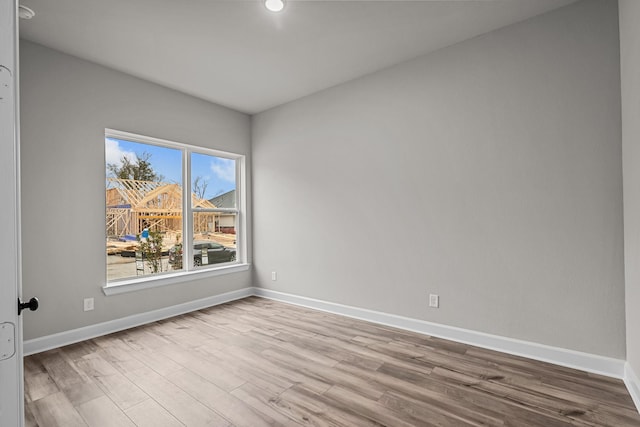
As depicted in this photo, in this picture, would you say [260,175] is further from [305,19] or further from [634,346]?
[634,346]

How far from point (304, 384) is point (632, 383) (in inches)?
80.4

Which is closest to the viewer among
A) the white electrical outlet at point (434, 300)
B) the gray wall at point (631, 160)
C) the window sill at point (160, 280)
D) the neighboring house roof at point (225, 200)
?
the gray wall at point (631, 160)

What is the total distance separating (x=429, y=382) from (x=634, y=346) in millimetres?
1262

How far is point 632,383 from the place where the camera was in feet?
6.29

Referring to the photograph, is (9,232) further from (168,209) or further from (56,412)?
(168,209)

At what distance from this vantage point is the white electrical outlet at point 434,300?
2887mm

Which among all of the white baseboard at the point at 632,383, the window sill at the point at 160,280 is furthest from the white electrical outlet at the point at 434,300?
the window sill at the point at 160,280

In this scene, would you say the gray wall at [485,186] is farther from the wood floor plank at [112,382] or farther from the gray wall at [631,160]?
the wood floor plank at [112,382]

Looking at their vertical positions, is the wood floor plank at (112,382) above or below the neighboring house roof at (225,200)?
below

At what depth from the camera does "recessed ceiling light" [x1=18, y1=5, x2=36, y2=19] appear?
218 cm

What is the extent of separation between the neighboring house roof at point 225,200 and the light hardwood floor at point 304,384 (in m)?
1.81

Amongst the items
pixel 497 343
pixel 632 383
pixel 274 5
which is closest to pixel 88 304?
pixel 274 5

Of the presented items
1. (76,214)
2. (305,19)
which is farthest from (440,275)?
(76,214)

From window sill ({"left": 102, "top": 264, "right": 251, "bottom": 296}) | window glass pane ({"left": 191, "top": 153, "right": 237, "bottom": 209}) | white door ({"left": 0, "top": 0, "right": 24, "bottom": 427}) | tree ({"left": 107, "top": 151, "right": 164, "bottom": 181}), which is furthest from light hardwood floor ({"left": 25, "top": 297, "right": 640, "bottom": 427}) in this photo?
window glass pane ({"left": 191, "top": 153, "right": 237, "bottom": 209})
